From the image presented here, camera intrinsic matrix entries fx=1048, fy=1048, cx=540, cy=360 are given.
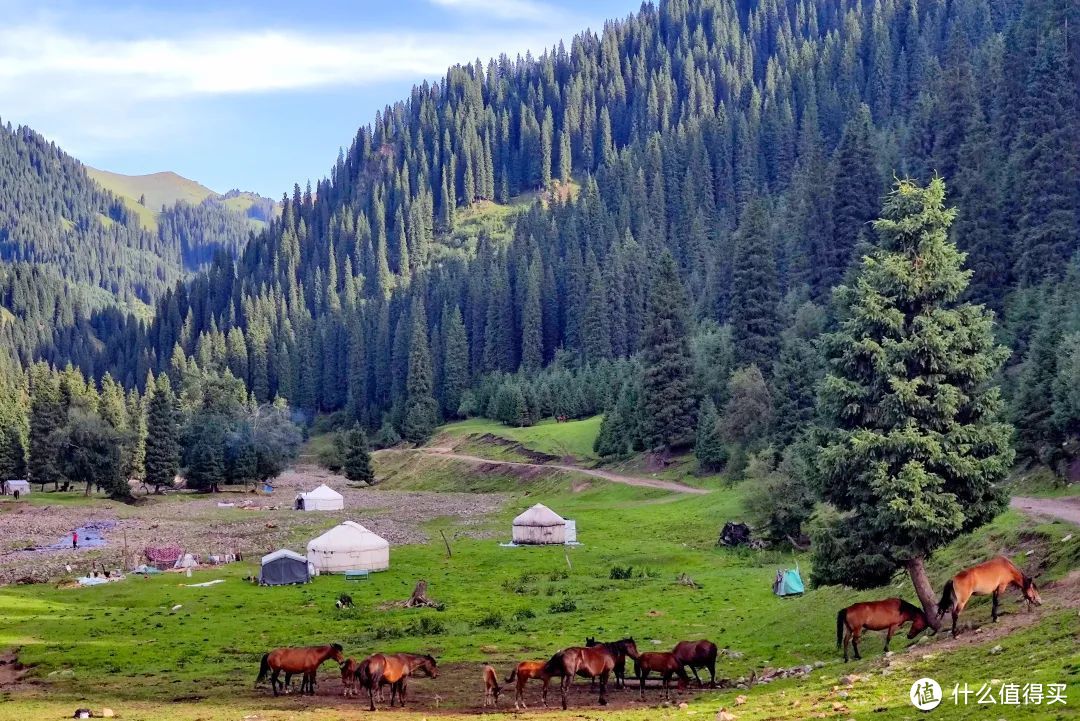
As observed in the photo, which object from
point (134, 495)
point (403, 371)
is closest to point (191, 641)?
point (134, 495)

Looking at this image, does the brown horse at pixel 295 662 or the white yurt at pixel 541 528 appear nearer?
the brown horse at pixel 295 662

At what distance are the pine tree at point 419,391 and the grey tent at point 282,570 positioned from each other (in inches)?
3970

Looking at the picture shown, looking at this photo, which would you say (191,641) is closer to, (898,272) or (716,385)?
(898,272)

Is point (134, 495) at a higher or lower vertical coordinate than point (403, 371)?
lower

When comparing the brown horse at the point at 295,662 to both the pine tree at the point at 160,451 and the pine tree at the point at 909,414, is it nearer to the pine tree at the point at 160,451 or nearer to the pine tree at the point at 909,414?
the pine tree at the point at 909,414

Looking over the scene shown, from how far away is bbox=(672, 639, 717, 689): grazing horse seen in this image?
2951 centimetres

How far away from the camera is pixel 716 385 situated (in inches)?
4099

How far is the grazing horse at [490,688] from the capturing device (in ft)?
93.7

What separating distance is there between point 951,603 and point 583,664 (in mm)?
10049

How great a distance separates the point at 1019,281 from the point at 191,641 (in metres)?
67.2

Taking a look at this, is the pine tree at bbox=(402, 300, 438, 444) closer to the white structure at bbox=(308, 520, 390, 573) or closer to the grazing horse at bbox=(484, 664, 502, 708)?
the white structure at bbox=(308, 520, 390, 573)

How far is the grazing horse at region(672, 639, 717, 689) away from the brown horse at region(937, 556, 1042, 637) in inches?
253

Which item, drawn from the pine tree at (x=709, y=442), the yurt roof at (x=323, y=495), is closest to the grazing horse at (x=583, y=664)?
the pine tree at (x=709, y=442)

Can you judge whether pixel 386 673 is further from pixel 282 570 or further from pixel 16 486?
pixel 16 486
